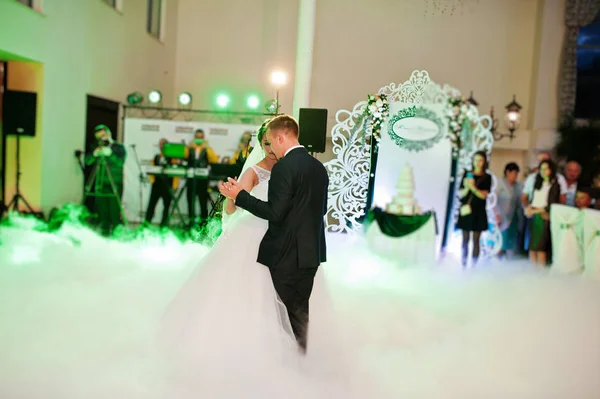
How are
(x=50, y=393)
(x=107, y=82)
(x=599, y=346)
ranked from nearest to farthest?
1. (x=50, y=393)
2. (x=599, y=346)
3. (x=107, y=82)

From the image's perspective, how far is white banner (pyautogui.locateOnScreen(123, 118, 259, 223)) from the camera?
861 cm

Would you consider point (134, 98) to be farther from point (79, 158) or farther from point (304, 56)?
point (304, 56)

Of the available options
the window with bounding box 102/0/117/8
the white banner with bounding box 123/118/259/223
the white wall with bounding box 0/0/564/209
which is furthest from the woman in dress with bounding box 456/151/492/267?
the window with bounding box 102/0/117/8

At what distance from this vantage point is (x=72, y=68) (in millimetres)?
7918

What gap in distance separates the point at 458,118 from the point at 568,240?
1823 mm

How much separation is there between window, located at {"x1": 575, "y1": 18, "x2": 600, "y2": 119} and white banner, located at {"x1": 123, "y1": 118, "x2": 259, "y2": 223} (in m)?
6.47

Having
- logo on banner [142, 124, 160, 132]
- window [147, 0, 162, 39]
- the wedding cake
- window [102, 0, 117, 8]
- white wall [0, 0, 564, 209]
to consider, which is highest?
window [147, 0, 162, 39]

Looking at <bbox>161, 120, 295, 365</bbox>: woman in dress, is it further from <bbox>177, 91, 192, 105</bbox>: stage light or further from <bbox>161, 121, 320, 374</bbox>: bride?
<bbox>177, 91, 192, 105</bbox>: stage light

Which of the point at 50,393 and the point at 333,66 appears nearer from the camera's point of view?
the point at 50,393

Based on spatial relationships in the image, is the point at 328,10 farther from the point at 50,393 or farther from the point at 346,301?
the point at 50,393

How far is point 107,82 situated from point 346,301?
20.8 feet

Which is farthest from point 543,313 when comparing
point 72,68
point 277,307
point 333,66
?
point 72,68

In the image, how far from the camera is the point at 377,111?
4473 millimetres

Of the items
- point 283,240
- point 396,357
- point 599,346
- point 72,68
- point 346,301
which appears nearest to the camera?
point 283,240
